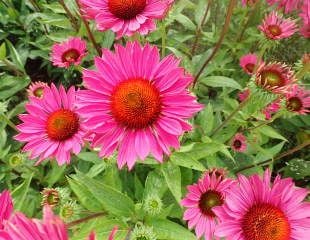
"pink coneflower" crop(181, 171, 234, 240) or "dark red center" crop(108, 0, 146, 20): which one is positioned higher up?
"dark red center" crop(108, 0, 146, 20)

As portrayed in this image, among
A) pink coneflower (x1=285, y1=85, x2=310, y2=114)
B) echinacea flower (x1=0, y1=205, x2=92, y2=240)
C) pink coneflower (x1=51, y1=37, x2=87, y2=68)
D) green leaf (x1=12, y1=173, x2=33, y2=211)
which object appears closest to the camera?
echinacea flower (x1=0, y1=205, x2=92, y2=240)

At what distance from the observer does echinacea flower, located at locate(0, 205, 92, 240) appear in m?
0.72

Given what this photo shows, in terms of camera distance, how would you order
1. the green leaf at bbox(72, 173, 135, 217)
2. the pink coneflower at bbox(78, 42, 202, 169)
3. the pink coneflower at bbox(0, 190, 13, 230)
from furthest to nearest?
the green leaf at bbox(72, 173, 135, 217) < the pink coneflower at bbox(78, 42, 202, 169) < the pink coneflower at bbox(0, 190, 13, 230)

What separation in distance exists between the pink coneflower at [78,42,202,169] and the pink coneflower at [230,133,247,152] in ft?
1.90

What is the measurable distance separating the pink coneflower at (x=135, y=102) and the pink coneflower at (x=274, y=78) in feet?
1.05

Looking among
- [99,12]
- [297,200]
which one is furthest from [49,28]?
[297,200]

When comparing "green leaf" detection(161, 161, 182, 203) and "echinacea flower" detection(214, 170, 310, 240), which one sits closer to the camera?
"echinacea flower" detection(214, 170, 310, 240)

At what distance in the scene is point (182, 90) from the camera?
113 centimetres

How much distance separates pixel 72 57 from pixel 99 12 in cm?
51

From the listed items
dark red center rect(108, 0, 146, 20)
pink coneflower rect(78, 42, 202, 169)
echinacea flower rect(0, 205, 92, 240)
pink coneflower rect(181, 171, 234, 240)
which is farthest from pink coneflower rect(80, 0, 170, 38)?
echinacea flower rect(0, 205, 92, 240)

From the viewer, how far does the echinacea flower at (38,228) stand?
719mm

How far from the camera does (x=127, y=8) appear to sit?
4.35ft

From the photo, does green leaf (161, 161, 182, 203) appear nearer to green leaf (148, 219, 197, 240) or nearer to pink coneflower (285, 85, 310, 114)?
green leaf (148, 219, 197, 240)

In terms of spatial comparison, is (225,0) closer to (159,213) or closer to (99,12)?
(99,12)
